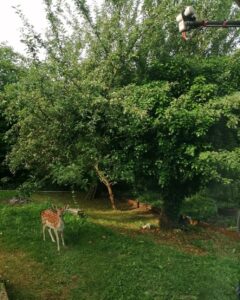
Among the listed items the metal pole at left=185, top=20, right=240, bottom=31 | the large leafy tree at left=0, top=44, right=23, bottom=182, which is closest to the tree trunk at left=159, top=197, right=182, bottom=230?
the large leafy tree at left=0, top=44, right=23, bottom=182

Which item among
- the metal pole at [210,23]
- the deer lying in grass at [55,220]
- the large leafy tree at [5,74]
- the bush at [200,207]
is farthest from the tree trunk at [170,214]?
the metal pole at [210,23]

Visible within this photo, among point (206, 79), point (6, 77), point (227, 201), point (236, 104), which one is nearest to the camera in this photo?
point (236, 104)

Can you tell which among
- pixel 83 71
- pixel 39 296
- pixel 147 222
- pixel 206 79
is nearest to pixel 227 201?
pixel 147 222

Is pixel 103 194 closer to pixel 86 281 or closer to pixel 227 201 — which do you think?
pixel 227 201

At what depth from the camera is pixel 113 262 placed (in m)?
8.09

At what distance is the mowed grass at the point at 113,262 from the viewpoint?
7011 mm

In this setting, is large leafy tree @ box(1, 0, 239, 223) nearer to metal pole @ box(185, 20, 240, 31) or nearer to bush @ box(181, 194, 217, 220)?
bush @ box(181, 194, 217, 220)

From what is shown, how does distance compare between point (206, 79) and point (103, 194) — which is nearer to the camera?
point (206, 79)

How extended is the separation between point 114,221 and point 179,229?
179 centimetres

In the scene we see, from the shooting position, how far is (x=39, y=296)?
22.2 ft

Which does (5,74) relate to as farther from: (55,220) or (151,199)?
(55,220)

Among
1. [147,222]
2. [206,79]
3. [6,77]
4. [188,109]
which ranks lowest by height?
[147,222]

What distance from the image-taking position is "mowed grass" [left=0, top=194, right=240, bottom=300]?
7.01 meters

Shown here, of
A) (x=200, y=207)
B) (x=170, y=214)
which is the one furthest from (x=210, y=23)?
(x=200, y=207)
